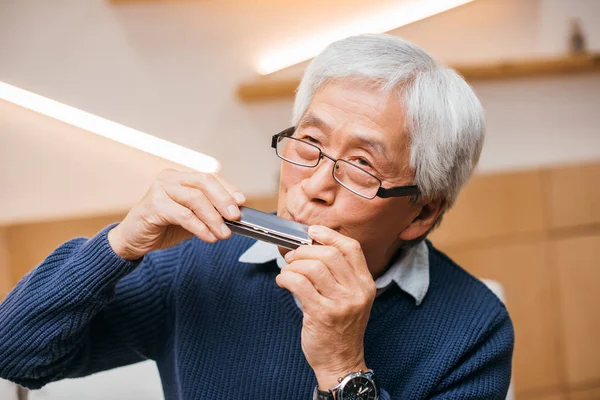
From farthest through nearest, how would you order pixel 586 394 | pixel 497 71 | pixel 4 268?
1. pixel 586 394
2. pixel 497 71
3. pixel 4 268

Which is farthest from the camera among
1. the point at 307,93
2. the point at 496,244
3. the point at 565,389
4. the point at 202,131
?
the point at 565,389

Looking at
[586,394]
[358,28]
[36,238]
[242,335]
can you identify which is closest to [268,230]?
[242,335]

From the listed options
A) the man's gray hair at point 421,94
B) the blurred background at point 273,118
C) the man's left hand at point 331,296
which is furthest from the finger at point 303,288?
the blurred background at point 273,118

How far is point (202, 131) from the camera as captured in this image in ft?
8.18

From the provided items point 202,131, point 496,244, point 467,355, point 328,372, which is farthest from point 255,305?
point 496,244

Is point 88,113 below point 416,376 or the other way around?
the other way around

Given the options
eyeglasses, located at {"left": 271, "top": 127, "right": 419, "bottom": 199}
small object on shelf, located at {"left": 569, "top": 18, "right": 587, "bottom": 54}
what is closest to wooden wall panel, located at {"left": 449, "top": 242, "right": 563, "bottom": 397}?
small object on shelf, located at {"left": 569, "top": 18, "right": 587, "bottom": 54}

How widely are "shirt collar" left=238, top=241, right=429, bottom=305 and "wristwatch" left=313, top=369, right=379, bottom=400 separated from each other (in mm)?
340

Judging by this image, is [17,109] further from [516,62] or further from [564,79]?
[564,79]

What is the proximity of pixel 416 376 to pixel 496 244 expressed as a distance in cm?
162

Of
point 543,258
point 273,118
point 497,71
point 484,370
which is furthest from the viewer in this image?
point 543,258

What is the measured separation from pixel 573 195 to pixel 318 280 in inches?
89.5

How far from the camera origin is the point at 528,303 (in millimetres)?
2947

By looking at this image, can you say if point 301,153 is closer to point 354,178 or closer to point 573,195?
point 354,178
